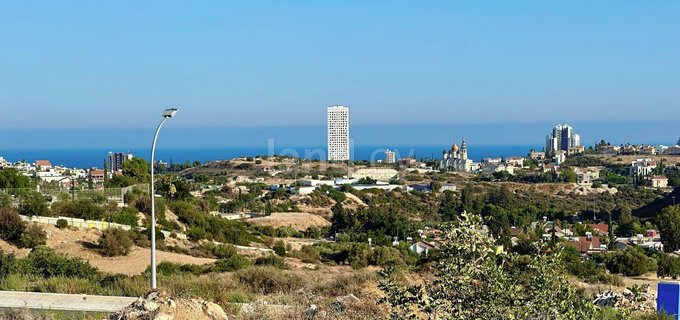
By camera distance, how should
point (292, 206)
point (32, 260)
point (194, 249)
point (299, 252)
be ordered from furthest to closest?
point (292, 206) < point (299, 252) < point (194, 249) < point (32, 260)

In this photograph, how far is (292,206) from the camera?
186ft

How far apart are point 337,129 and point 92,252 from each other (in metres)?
109

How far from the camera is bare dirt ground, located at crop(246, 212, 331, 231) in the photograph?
45747 millimetres

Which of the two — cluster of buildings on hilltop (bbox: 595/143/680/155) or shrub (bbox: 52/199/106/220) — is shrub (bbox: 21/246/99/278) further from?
cluster of buildings on hilltop (bbox: 595/143/680/155)

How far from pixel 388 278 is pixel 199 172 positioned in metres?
88.6

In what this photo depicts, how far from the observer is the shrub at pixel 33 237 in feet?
72.8

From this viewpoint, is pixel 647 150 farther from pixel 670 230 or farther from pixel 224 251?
pixel 224 251

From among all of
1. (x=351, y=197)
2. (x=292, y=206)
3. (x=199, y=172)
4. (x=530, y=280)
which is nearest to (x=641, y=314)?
(x=530, y=280)

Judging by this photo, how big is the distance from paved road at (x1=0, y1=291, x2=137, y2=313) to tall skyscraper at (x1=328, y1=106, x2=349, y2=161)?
119 m

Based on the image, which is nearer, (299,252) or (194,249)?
(194,249)

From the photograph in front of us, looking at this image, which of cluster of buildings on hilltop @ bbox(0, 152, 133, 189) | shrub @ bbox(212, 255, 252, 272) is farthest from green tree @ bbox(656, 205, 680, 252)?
cluster of buildings on hilltop @ bbox(0, 152, 133, 189)

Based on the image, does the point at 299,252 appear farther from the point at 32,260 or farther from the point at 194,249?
the point at 32,260

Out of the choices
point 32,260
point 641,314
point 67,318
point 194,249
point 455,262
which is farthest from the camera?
point 194,249

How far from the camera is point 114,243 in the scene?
76.7 feet
